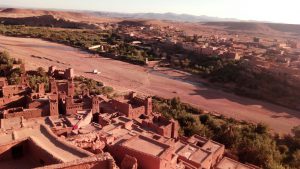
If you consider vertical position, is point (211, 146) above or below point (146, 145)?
below

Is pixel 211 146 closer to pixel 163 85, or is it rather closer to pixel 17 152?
pixel 17 152

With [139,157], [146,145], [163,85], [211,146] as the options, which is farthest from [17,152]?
[163,85]

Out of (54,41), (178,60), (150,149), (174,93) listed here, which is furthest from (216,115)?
(54,41)

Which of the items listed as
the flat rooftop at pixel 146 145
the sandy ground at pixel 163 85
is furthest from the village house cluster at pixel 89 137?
the sandy ground at pixel 163 85

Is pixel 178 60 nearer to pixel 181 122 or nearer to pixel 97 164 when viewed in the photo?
pixel 181 122

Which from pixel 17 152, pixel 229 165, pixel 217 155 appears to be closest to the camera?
pixel 17 152

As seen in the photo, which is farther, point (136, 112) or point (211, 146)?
point (136, 112)

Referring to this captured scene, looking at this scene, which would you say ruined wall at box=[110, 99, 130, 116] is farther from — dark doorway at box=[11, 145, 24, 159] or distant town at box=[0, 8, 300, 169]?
dark doorway at box=[11, 145, 24, 159]
